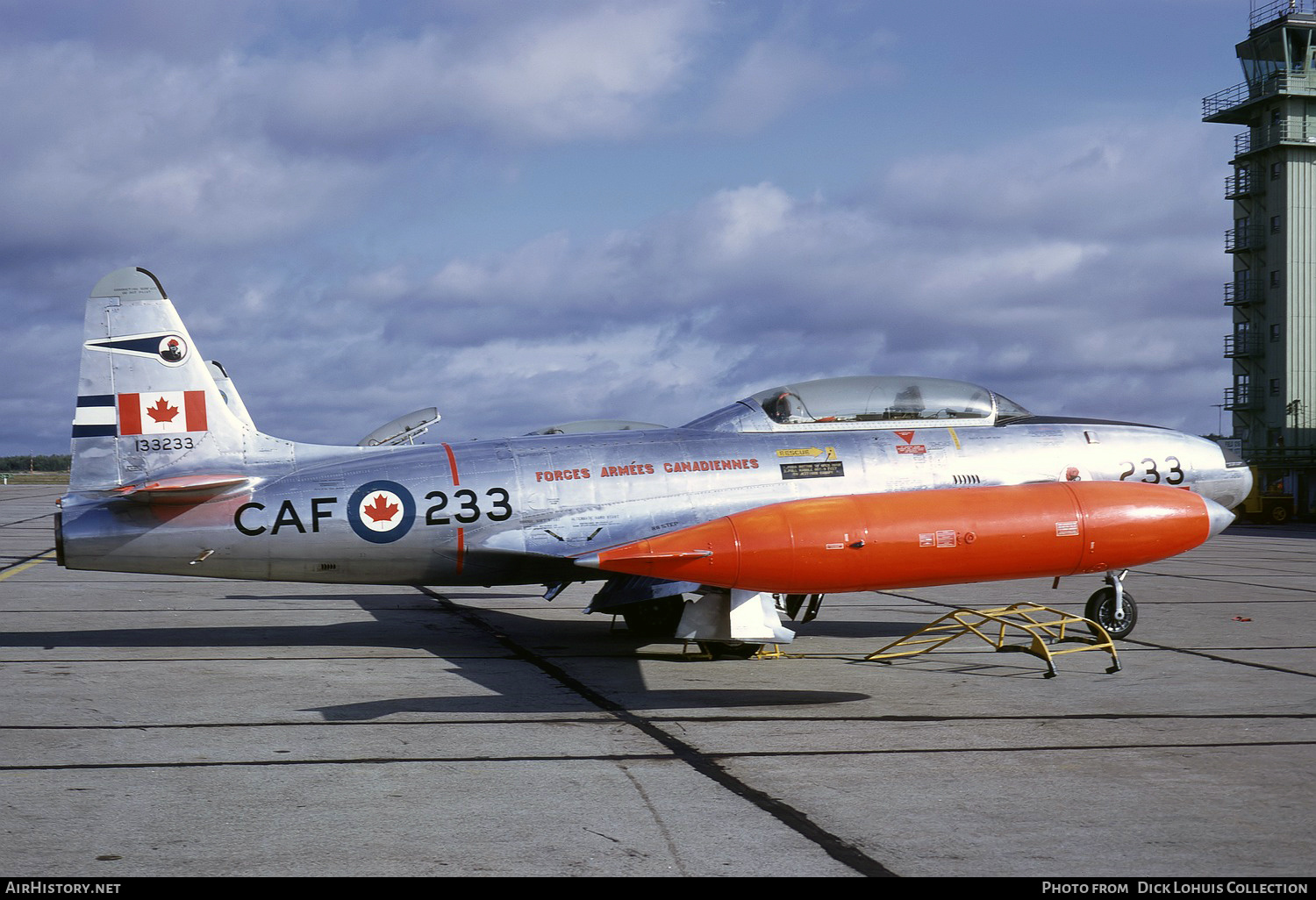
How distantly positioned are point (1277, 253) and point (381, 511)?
58.4m

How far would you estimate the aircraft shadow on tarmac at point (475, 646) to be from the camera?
9.20 m

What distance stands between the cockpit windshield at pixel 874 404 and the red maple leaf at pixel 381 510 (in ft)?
13.5

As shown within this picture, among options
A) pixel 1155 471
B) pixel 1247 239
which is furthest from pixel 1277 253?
pixel 1155 471

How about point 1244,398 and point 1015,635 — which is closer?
point 1015,635

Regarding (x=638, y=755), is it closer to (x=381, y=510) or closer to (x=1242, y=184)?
(x=381, y=510)

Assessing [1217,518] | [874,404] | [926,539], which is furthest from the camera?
[874,404]

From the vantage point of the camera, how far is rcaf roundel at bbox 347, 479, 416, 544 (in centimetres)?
1170

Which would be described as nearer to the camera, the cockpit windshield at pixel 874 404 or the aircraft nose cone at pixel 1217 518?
the aircraft nose cone at pixel 1217 518

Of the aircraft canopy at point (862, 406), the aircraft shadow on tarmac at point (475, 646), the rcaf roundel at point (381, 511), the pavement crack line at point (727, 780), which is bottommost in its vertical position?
the pavement crack line at point (727, 780)

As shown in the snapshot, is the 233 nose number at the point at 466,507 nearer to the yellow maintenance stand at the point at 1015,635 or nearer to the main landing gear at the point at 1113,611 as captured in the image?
the yellow maintenance stand at the point at 1015,635

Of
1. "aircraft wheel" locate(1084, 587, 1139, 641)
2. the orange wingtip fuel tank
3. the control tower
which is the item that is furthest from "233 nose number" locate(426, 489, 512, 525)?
the control tower

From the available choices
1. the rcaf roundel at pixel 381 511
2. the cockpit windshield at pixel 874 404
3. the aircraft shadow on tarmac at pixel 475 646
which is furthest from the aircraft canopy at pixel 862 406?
the rcaf roundel at pixel 381 511

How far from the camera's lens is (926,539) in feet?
30.7
